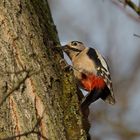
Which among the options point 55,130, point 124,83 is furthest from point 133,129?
point 55,130

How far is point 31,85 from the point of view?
2.74 metres

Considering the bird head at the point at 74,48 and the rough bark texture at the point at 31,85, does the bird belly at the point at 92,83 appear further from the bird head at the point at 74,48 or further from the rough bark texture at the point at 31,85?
the rough bark texture at the point at 31,85

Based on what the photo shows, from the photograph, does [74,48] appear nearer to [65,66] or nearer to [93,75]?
[93,75]

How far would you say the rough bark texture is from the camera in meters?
2.65

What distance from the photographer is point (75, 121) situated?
2930 mm

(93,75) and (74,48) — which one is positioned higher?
(74,48)

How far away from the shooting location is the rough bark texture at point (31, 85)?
2.65 m

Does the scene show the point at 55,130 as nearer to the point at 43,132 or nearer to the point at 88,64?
the point at 43,132

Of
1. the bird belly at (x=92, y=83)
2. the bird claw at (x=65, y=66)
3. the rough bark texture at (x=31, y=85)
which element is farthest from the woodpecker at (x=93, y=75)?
the rough bark texture at (x=31, y=85)

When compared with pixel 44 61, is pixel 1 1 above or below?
above

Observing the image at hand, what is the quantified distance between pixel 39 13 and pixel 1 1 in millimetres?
332

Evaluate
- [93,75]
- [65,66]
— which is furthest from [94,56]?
[65,66]

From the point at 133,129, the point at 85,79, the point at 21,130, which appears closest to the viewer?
the point at 21,130

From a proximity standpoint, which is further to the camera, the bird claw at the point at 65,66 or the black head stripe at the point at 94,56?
the black head stripe at the point at 94,56
